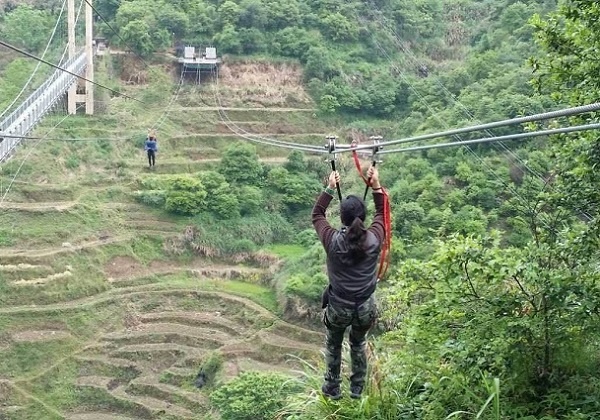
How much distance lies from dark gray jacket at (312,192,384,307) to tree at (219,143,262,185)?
556 inches

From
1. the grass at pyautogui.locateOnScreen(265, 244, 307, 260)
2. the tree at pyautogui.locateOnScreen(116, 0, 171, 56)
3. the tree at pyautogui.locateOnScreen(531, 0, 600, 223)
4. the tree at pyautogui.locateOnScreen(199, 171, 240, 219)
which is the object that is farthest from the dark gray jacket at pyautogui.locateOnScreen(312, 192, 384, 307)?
the tree at pyautogui.locateOnScreen(116, 0, 171, 56)

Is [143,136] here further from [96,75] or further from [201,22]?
[201,22]

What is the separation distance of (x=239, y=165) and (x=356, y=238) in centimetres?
1434

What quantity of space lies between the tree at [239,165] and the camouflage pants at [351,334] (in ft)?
45.3

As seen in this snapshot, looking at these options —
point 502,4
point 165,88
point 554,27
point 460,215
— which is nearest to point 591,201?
point 554,27

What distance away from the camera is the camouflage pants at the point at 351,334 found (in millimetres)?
2654

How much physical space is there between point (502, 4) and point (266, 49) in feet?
23.4

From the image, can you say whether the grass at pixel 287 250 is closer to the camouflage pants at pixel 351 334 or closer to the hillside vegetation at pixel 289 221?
the hillside vegetation at pixel 289 221

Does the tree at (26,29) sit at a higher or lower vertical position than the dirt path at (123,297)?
higher

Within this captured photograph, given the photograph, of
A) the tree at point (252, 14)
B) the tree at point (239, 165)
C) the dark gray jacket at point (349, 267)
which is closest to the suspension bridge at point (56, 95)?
the tree at point (239, 165)

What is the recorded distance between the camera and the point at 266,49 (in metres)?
21.2

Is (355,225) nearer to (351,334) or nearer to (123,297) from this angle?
(351,334)

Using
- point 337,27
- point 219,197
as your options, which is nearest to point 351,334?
point 219,197

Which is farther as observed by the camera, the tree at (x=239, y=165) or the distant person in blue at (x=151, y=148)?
the tree at (x=239, y=165)
